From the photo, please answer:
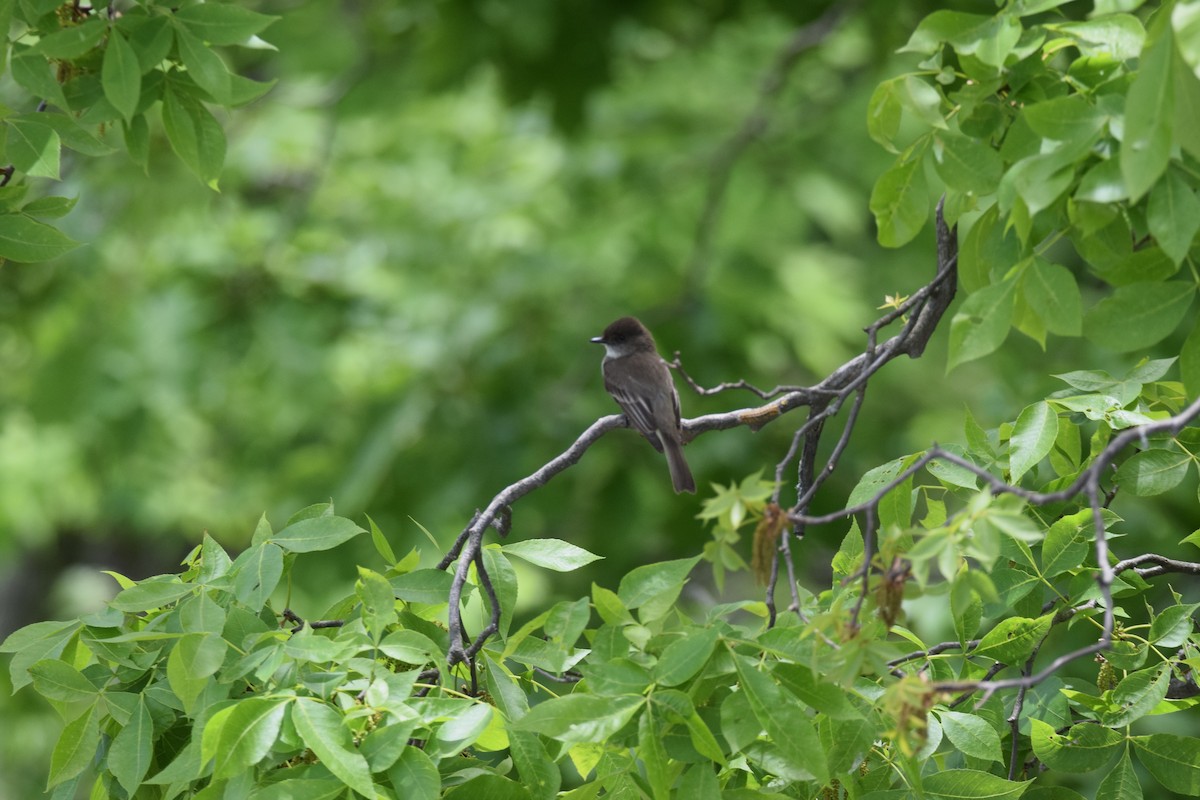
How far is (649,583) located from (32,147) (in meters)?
1.74

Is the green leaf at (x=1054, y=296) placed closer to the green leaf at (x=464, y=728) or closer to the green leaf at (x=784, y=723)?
the green leaf at (x=784, y=723)

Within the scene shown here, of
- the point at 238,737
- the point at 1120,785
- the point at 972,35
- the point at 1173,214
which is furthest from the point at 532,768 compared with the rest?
the point at 972,35

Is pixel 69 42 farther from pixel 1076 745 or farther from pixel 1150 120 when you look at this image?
pixel 1076 745

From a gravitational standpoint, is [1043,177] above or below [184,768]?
above

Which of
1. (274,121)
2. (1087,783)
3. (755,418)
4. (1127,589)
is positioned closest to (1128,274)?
(1127,589)

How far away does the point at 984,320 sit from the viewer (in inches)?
86.2

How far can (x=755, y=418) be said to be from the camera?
3125mm

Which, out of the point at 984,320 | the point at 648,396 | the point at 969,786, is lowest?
the point at 648,396

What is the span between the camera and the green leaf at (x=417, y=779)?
2.12m

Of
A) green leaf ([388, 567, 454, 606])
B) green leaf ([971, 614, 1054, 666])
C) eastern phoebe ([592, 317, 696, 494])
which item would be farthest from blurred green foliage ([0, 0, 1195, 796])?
green leaf ([388, 567, 454, 606])

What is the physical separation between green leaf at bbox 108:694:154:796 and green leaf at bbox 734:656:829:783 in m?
1.12

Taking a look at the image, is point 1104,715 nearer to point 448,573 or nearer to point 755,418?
point 755,418

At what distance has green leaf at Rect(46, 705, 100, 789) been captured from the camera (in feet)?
7.74

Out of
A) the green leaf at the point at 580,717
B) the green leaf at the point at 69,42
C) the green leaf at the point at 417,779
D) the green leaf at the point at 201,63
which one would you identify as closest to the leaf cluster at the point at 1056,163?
the green leaf at the point at 580,717
